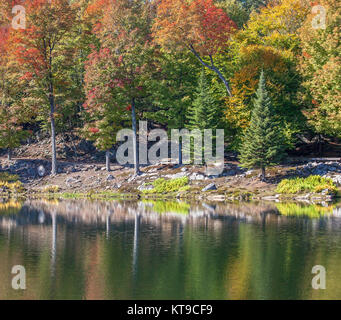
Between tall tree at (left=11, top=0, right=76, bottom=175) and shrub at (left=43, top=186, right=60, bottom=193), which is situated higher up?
tall tree at (left=11, top=0, right=76, bottom=175)

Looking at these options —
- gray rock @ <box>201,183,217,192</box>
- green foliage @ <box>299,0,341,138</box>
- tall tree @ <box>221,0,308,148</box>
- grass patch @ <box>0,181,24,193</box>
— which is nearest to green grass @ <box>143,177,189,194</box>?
gray rock @ <box>201,183,217,192</box>

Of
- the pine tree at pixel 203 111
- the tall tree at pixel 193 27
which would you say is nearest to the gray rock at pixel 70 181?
the pine tree at pixel 203 111

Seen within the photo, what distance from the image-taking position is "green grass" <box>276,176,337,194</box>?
3947 centimetres

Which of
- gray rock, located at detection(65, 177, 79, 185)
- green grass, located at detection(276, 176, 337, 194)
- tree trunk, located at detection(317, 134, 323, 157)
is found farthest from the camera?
tree trunk, located at detection(317, 134, 323, 157)

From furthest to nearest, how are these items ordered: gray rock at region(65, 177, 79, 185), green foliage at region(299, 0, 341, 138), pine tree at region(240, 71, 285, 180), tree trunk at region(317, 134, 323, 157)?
tree trunk at region(317, 134, 323, 157)
gray rock at region(65, 177, 79, 185)
green foliage at region(299, 0, 341, 138)
pine tree at region(240, 71, 285, 180)

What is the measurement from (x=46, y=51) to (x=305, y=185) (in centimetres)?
2864

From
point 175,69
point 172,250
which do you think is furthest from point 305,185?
point 172,250

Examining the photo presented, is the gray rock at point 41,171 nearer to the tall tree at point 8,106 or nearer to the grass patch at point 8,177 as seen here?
the grass patch at point 8,177

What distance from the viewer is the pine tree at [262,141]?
136 feet

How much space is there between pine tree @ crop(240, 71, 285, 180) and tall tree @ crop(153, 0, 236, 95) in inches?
287

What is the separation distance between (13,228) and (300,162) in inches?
1039

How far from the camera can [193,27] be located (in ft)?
156

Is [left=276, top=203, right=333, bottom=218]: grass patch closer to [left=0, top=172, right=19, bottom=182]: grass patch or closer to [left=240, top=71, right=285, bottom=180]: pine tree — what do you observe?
[left=240, top=71, right=285, bottom=180]: pine tree
